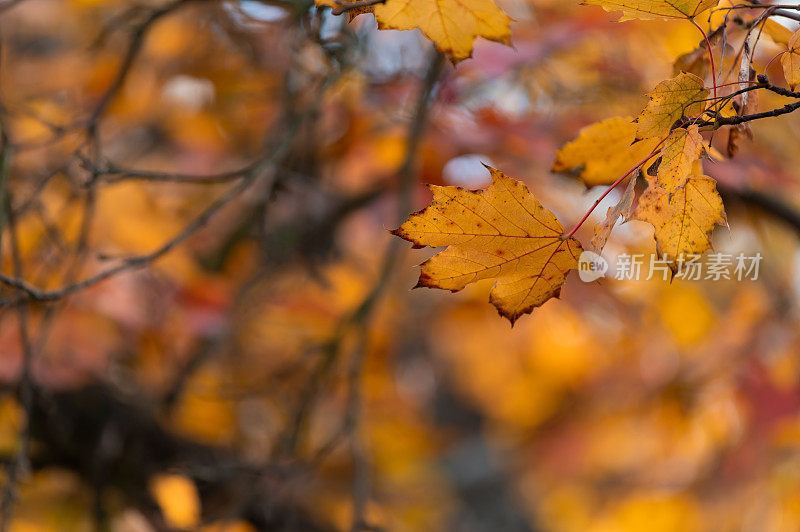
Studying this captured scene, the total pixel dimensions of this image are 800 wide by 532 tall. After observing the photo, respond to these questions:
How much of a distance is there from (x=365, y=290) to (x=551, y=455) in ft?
4.85

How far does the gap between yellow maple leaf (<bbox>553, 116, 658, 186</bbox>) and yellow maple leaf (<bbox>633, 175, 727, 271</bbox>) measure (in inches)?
3.4

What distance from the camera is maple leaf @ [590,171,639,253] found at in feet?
1.39

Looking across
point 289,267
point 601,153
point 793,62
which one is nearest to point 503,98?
point 289,267

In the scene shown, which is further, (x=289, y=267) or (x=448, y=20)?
(x=289, y=267)

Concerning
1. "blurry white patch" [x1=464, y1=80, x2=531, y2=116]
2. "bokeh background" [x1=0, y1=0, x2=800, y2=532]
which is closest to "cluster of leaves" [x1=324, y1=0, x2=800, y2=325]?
"bokeh background" [x1=0, y1=0, x2=800, y2=532]

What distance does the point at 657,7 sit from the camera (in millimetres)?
429

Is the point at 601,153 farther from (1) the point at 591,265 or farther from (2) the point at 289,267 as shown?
(2) the point at 289,267

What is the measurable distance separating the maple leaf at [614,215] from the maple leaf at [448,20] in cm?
15

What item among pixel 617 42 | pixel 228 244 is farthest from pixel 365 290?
pixel 617 42

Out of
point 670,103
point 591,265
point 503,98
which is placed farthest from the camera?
point 503,98

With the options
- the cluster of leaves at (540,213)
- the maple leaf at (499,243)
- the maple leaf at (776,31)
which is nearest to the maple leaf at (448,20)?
the cluster of leaves at (540,213)

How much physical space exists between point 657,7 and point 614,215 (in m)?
0.14

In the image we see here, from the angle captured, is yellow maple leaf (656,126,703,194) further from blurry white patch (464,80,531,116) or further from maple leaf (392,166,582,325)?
blurry white patch (464,80,531,116)

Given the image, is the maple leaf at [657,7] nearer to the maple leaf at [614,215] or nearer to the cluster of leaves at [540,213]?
the cluster of leaves at [540,213]
